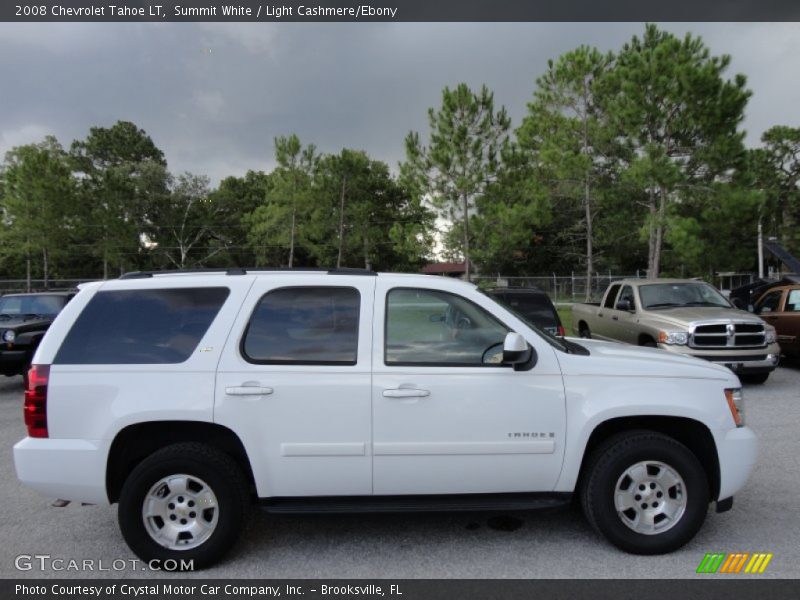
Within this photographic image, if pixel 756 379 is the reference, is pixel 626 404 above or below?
above

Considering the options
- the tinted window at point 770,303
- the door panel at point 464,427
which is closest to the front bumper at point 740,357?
the tinted window at point 770,303

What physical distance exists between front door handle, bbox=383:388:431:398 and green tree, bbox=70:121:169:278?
128 feet

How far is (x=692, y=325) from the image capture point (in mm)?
8227

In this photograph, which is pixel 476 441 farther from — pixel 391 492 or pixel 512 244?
pixel 512 244

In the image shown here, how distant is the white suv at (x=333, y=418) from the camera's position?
3.34m

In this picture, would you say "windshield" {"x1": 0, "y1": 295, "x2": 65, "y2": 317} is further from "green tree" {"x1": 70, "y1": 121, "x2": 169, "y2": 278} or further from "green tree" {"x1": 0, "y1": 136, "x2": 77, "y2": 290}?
"green tree" {"x1": 70, "y1": 121, "x2": 169, "y2": 278}

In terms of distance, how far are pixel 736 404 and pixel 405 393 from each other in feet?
7.25

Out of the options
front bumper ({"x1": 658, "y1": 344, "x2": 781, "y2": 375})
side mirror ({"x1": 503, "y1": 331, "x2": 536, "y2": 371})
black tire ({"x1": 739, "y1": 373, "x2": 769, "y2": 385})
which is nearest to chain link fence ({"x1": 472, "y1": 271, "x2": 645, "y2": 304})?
black tire ({"x1": 739, "y1": 373, "x2": 769, "y2": 385})

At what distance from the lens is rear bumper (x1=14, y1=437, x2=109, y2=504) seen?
333 centimetres

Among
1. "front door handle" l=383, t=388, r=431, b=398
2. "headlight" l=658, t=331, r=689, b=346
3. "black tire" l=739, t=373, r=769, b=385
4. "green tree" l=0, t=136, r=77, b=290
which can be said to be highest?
"green tree" l=0, t=136, r=77, b=290

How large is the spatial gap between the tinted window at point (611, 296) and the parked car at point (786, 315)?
3.02m

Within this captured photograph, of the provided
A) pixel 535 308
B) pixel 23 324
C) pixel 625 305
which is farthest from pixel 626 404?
pixel 23 324

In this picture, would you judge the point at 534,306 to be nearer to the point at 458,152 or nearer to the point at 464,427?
the point at 464,427
